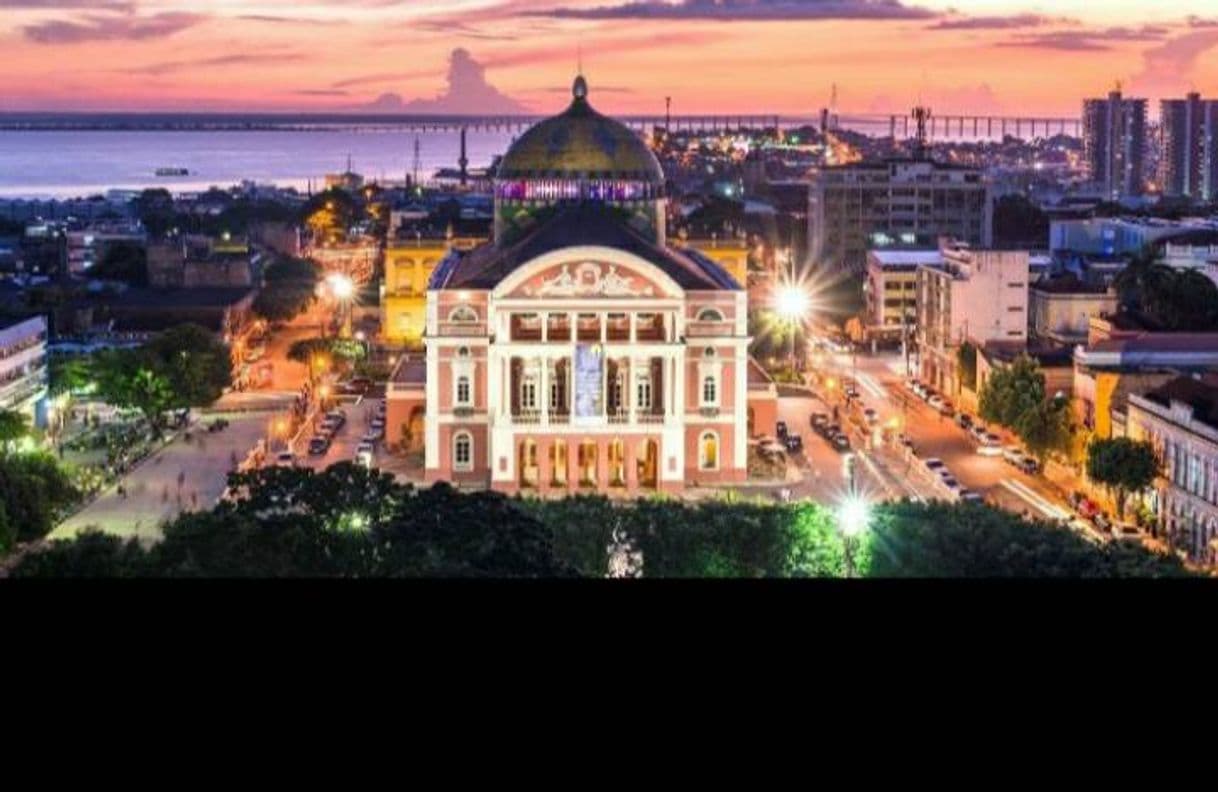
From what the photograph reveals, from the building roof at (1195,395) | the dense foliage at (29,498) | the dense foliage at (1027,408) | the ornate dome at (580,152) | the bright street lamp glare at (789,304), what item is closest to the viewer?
the dense foliage at (29,498)

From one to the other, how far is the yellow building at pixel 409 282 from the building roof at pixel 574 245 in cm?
281

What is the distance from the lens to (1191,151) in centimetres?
3350

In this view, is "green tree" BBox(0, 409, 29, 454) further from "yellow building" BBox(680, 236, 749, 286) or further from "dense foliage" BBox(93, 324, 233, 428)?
"yellow building" BBox(680, 236, 749, 286)

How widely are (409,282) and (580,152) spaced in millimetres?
3497

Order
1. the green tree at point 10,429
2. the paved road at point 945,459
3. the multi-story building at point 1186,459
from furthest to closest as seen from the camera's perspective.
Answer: the paved road at point 945,459 → the green tree at point 10,429 → the multi-story building at point 1186,459

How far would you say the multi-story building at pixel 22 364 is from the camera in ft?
39.3

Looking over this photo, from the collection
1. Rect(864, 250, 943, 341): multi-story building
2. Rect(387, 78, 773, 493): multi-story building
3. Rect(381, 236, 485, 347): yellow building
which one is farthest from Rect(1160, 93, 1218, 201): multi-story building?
Rect(387, 78, 773, 493): multi-story building

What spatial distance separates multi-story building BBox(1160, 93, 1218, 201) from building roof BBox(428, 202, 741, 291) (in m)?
21.3

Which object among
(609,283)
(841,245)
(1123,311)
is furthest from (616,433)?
(841,245)

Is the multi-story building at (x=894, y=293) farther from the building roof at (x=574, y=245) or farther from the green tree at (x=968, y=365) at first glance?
the building roof at (x=574, y=245)

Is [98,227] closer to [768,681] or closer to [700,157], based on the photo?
[700,157]

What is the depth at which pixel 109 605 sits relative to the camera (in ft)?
7.25

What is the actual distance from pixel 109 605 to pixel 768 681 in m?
0.71

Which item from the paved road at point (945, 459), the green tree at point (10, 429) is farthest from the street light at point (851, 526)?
the green tree at point (10, 429)
